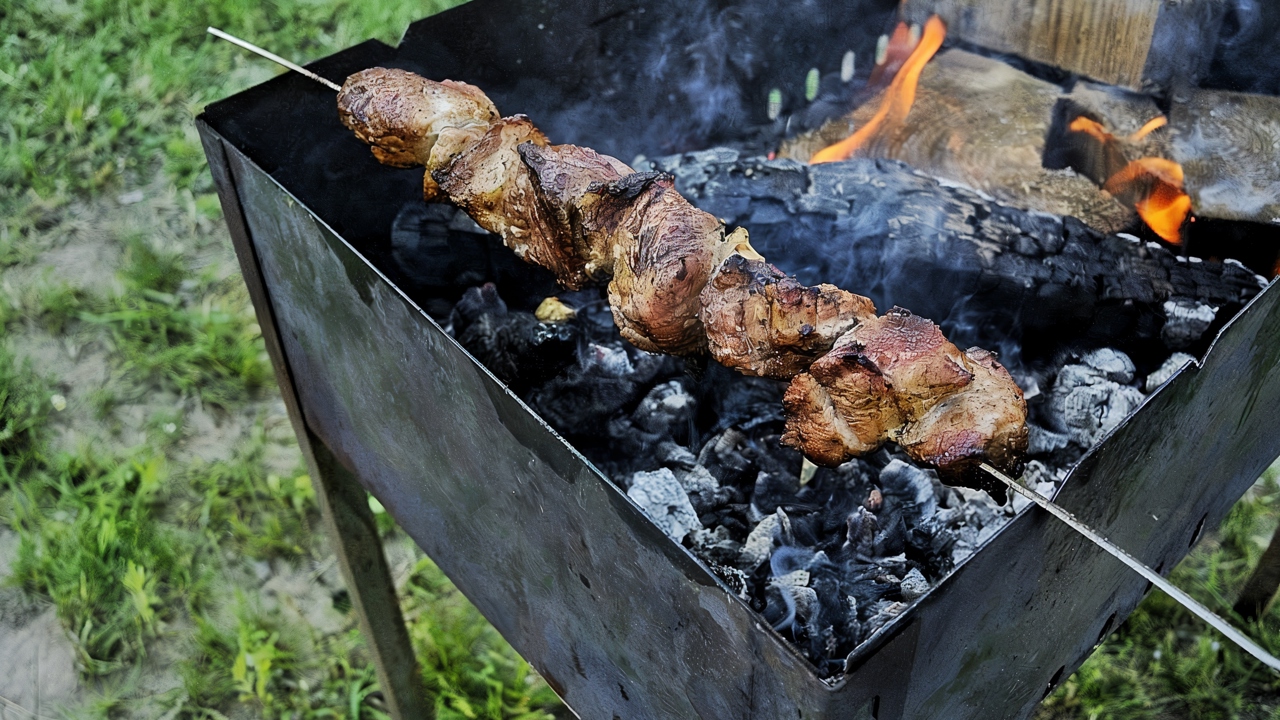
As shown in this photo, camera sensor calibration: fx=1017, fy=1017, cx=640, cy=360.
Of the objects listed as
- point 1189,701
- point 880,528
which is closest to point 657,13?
point 880,528

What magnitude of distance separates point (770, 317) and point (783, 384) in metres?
0.80

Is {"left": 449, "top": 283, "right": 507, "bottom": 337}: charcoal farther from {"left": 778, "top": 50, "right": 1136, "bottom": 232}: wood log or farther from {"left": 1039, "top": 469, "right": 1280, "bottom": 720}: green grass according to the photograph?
{"left": 1039, "top": 469, "right": 1280, "bottom": 720}: green grass

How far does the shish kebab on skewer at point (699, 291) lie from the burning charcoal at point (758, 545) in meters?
0.34

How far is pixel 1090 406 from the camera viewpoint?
87.7 inches

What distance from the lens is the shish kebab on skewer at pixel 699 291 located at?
1.52 metres

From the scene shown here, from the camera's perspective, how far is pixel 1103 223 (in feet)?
9.18

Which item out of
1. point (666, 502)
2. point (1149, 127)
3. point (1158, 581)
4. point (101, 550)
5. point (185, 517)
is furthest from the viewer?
point (185, 517)

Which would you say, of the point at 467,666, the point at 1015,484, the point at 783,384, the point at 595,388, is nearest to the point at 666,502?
the point at 595,388

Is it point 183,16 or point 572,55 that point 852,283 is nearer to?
point 572,55

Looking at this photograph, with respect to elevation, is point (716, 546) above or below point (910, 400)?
below

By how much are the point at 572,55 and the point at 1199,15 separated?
5.80 feet

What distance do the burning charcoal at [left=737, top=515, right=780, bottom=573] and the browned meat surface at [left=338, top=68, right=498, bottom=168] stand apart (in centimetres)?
→ 105

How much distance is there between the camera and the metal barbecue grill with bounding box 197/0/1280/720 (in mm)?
1338

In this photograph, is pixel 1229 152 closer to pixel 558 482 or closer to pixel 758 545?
pixel 758 545
